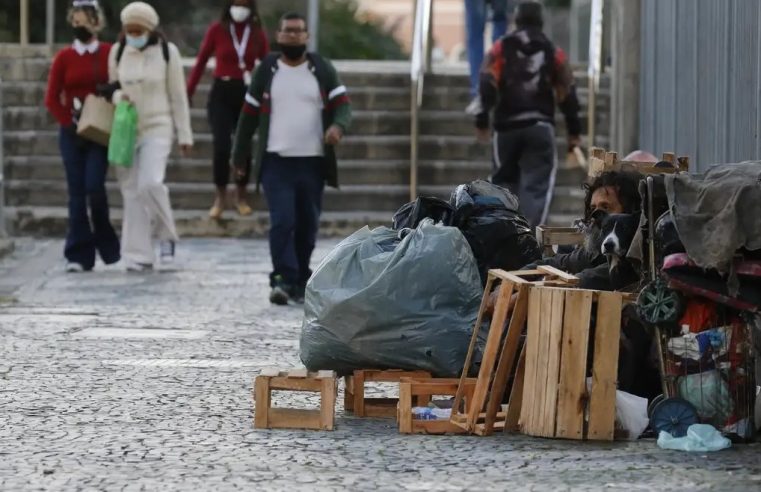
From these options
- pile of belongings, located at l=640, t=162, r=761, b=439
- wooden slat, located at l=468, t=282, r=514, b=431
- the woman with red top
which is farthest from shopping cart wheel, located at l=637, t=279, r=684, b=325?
the woman with red top

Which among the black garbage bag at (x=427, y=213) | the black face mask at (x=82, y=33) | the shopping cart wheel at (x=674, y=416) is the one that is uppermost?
the black face mask at (x=82, y=33)

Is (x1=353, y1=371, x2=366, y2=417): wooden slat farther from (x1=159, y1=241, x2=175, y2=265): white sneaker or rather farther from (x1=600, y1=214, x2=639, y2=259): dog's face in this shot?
(x1=159, y1=241, x2=175, y2=265): white sneaker

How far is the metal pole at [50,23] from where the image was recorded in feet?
63.0

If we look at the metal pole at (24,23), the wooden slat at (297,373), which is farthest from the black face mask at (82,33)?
the wooden slat at (297,373)

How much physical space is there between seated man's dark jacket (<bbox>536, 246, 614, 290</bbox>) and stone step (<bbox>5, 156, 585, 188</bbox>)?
9.28 meters

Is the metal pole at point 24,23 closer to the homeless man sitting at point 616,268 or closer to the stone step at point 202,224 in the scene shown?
the stone step at point 202,224

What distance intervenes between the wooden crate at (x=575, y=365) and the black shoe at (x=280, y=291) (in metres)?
5.04

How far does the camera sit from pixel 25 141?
18.1 m

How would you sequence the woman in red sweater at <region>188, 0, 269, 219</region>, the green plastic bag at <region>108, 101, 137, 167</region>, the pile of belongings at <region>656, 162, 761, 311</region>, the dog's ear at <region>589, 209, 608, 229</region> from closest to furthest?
the pile of belongings at <region>656, 162, 761, 311</region>, the dog's ear at <region>589, 209, 608, 229</region>, the green plastic bag at <region>108, 101, 137, 167</region>, the woman in red sweater at <region>188, 0, 269, 219</region>

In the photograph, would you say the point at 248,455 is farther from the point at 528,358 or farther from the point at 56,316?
the point at 56,316

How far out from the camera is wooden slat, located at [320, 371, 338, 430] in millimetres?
7465

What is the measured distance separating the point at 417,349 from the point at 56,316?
13.7 ft

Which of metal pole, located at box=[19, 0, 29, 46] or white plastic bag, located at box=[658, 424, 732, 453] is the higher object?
metal pole, located at box=[19, 0, 29, 46]

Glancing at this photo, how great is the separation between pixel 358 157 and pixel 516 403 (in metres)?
10.9
